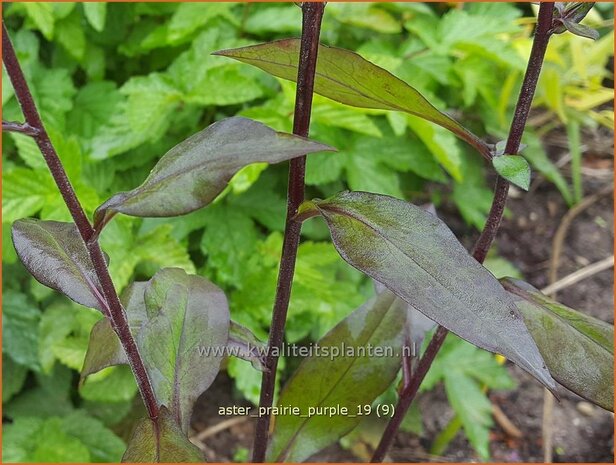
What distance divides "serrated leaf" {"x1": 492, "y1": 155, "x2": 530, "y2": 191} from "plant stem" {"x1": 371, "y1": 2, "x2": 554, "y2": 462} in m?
0.02

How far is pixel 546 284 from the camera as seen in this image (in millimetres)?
1299

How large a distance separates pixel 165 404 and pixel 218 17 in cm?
79

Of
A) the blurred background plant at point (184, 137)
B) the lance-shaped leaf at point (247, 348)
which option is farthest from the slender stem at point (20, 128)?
the blurred background plant at point (184, 137)

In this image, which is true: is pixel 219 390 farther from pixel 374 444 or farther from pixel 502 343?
pixel 502 343

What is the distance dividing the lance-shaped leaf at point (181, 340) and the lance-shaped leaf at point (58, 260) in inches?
3.3

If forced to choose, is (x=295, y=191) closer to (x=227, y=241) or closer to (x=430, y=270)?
(x=430, y=270)

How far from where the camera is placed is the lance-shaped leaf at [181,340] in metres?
Answer: 0.48

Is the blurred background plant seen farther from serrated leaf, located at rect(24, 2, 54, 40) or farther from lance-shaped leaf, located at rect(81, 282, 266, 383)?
lance-shaped leaf, located at rect(81, 282, 266, 383)

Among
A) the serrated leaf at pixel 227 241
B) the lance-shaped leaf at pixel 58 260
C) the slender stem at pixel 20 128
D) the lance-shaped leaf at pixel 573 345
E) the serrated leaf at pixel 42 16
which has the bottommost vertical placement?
the serrated leaf at pixel 227 241

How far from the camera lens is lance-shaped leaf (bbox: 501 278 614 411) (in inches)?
16.9

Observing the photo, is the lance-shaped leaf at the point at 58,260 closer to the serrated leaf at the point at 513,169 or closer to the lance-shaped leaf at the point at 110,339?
the lance-shaped leaf at the point at 110,339

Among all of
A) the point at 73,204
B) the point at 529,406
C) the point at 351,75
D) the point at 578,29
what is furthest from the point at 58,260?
the point at 529,406

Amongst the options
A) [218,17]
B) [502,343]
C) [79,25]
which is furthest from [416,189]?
[502,343]

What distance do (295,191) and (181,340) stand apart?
16cm
